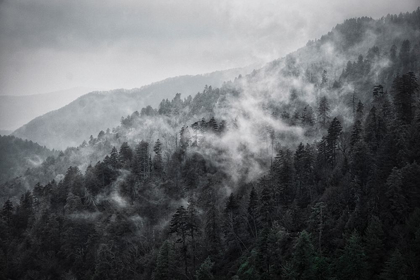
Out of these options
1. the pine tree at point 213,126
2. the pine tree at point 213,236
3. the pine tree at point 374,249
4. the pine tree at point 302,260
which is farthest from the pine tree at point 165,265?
the pine tree at point 213,126

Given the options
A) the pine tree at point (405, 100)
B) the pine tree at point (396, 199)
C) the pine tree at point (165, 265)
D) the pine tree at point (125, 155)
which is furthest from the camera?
the pine tree at point (125, 155)

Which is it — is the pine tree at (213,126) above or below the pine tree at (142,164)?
above

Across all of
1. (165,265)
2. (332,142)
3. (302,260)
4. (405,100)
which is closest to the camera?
(302,260)

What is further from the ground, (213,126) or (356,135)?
(213,126)

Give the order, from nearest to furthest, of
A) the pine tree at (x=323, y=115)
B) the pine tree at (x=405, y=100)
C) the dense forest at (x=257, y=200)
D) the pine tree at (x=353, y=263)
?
1. the pine tree at (x=353, y=263)
2. the dense forest at (x=257, y=200)
3. the pine tree at (x=405, y=100)
4. the pine tree at (x=323, y=115)

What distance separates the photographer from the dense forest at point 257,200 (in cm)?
4188

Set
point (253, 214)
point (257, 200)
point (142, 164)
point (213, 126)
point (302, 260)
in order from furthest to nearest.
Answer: point (213, 126)
point (142, 164)
point (253, 214)
point (257, 200)
point (302, 260)

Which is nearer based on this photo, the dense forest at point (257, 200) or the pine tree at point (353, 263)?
the pine tree at point (353, 263)

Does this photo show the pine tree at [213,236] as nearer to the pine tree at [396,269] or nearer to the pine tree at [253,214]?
the pine tree at [253,214]

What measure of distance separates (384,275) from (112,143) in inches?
5337

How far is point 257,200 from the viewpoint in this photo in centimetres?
6134

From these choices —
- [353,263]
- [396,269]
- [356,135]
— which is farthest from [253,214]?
[396,269]

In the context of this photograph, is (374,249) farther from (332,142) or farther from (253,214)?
(332,142)

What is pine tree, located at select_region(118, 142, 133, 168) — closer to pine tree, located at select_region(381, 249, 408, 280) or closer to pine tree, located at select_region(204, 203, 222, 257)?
pine tree, located at select_region(204, 203, 222, 257)
